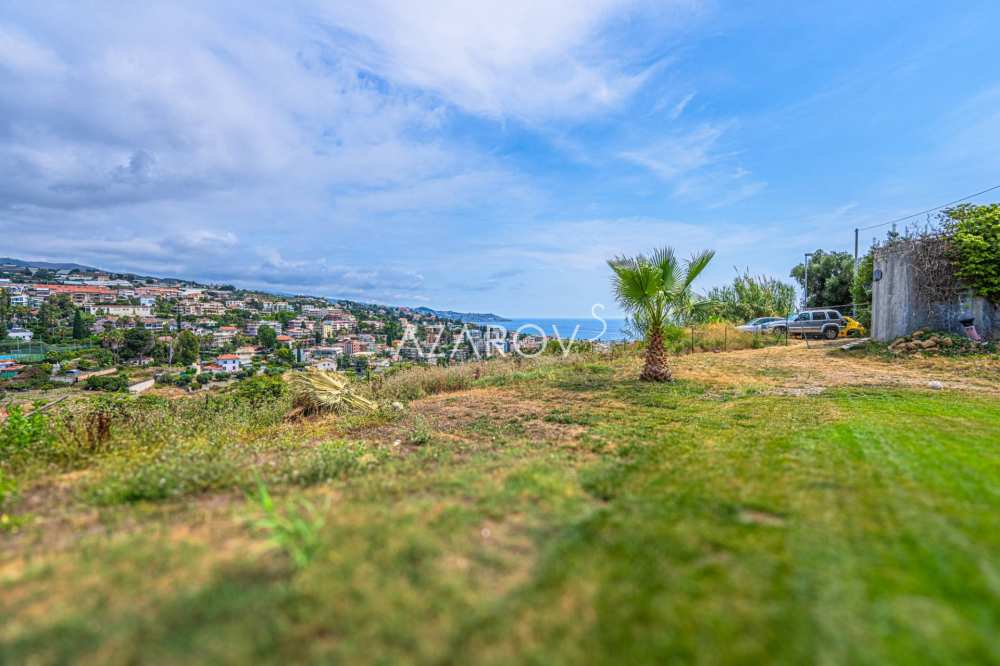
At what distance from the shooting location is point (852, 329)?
2067cm

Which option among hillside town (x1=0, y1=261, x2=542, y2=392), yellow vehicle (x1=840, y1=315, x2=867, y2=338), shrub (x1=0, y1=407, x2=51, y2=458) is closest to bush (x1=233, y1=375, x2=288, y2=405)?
hillside town (x1=0, y1=261, x2=542, y2=392)

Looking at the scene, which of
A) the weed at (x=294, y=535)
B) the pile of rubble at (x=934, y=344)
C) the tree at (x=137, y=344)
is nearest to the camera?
the weed at (x=294, y=535)

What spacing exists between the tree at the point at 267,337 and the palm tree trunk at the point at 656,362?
16.2m

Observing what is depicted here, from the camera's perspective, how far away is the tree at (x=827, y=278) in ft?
95.6

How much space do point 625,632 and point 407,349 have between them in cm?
1483

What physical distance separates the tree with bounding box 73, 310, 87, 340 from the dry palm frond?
16020 mm

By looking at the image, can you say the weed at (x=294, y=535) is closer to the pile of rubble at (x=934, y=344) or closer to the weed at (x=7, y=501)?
the weed at (x=7, y=501)

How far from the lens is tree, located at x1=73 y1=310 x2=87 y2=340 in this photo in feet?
57.3

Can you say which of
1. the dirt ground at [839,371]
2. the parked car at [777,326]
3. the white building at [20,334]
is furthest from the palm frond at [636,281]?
the white building at [20,334]

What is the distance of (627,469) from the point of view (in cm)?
399

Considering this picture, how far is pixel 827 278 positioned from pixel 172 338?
38451 millimetres

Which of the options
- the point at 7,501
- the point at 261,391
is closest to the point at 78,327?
the point at 261,391

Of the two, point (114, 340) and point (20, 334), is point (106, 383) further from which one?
point (20, 334)

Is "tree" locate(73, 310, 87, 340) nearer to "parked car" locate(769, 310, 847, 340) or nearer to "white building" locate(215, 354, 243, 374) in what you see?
"white building" locate(215, 354, 243, 374)
